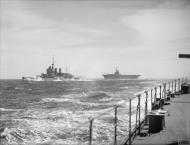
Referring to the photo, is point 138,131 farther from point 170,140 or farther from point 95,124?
point 95,124

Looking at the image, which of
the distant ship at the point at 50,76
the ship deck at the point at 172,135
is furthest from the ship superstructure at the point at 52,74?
the ship deck at the point at 172,135

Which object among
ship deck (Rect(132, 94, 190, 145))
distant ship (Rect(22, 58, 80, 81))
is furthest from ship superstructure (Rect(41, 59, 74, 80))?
ship deck (Rect(132, 94, 190, 145))

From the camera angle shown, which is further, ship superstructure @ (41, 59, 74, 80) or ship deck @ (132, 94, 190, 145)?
ship superstructure @ (41, 59, 74, 80)

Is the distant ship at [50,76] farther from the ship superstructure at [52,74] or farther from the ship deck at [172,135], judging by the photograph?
the ship deck at [172,135]

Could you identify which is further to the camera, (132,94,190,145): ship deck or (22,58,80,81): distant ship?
(22,58,80,81): distant ship

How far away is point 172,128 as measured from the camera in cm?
660

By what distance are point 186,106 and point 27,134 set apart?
27.6 feet

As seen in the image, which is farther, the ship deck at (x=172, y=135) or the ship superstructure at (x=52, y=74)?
the ship superstructure at (x=52, y=74)

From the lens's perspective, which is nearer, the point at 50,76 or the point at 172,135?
the point at 172,135

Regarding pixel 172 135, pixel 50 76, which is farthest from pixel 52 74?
pixel 172 135

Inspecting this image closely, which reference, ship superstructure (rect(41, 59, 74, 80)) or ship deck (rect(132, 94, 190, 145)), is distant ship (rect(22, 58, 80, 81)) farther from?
ship deck (rect(132, 94, 190, 145))

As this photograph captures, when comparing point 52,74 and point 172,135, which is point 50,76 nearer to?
point 52,74

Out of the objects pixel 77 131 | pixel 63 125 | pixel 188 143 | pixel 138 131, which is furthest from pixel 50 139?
pixel 188 143

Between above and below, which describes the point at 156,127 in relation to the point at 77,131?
above
